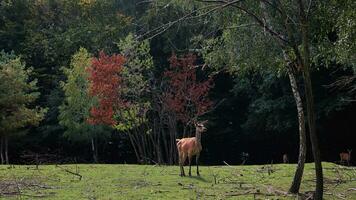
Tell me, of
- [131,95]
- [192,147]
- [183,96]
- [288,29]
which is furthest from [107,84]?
[288,29]

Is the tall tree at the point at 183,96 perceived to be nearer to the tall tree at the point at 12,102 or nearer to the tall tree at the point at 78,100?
the tall tree at the point at 78,100

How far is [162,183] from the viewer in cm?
1448

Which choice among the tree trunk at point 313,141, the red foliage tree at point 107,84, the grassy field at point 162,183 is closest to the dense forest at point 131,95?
the red foliage tree at point 107,84

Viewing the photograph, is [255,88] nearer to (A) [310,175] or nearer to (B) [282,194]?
(A) [310,175]

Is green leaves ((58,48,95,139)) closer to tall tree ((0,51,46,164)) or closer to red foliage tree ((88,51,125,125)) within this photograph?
tall tree ((0,51,46,164))

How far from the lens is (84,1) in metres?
39.7

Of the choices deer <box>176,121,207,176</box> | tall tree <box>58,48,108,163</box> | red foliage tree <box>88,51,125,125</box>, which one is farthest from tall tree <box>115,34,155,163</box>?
deer <box>176,121,207,176</box>

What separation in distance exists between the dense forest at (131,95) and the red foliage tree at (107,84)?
0.06 m

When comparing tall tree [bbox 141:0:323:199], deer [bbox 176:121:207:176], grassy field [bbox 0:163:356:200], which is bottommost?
grassy field [bbox 0:163:356:200]

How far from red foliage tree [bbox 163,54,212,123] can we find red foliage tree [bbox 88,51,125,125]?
3.11 m

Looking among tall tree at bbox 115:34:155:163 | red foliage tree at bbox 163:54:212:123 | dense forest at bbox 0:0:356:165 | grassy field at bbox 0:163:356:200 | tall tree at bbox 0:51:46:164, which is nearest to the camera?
grassy field at bbox 0:163:356:200

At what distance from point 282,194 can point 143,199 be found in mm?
3459

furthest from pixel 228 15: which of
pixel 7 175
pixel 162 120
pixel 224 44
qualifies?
pixel 162 120

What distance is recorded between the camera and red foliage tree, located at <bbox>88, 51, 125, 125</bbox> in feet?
94.4
